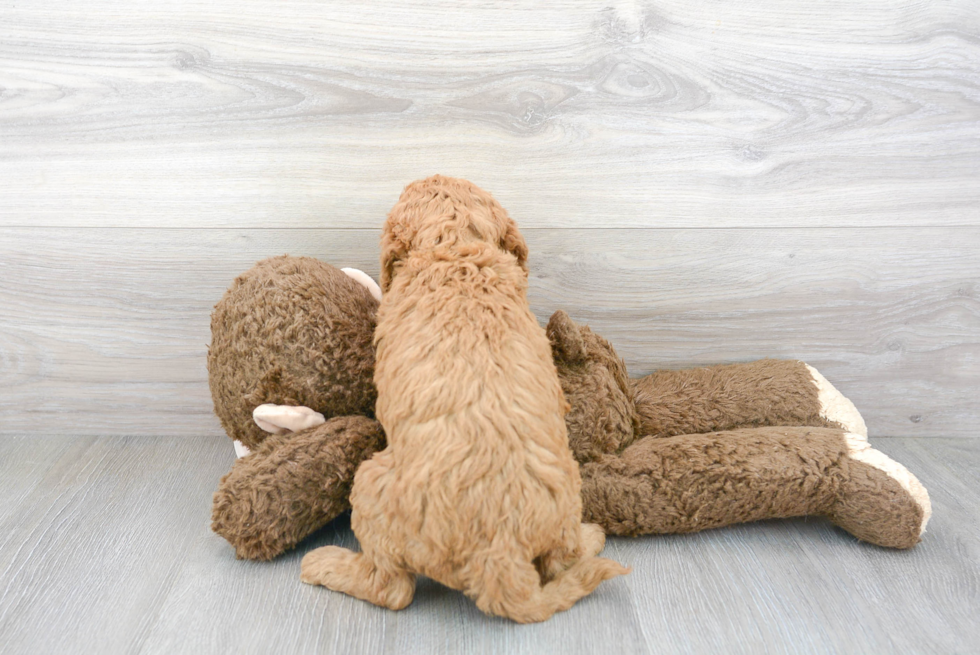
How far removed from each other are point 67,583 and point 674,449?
2.88 feet

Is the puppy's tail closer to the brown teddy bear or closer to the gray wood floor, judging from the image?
the gray wood floor

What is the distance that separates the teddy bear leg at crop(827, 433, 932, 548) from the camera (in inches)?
38.8

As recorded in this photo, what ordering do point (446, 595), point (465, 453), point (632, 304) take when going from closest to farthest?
point (465, 453)
point (446, 595)
point (632, 304)

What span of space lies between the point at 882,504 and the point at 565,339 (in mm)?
509

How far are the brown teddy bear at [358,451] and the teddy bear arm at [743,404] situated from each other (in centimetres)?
9

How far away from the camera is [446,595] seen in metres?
0.91

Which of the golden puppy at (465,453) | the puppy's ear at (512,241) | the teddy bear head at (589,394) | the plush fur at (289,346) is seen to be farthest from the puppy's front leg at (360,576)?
the puppy's ear at (512,241)

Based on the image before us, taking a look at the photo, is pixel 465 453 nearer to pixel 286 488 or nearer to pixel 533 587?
pixel 533 587

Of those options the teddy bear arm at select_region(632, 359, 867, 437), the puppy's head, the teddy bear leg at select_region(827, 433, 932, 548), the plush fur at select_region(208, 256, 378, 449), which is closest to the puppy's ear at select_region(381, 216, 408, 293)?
the puppy's head

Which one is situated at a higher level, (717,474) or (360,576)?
(717,474)

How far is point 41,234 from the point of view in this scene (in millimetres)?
1261

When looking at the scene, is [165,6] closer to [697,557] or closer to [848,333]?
[697,557]

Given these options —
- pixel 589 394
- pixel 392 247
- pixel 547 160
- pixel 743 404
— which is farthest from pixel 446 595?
pixel 547 160

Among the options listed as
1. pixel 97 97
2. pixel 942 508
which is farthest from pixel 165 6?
pixel 942 508
